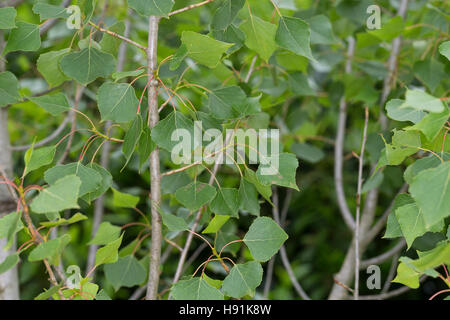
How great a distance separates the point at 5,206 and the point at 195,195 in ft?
1.16

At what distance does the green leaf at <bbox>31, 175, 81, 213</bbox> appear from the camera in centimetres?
49

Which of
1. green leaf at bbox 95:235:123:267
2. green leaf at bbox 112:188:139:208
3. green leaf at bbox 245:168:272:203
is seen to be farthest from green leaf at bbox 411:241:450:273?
green leaf at bbox 112:188:139:208

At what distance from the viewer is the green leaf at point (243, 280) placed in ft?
1.94

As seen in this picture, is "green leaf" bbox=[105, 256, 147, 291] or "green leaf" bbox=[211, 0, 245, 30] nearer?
"green leaf" bbox=[211, 0, 245, 30]

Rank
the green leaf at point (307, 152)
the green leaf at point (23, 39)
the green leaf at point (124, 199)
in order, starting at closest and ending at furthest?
the green leaf at point (23, 39), the green leaf at point (124, 199), the green leaf at point (307, 152)

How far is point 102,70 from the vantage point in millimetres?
659

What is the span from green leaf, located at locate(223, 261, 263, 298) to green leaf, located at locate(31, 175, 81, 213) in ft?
0.69

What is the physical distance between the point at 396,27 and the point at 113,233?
0.62 metres

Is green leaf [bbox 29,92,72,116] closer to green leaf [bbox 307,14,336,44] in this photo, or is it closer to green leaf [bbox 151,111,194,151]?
green leaf [bbox 151,111,194,151]

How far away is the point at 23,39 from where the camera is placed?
676 mm

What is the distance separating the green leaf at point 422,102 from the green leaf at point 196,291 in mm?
299

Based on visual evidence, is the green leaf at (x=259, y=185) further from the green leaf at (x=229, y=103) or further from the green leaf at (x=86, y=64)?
the green leaf at (x=86, y=64)

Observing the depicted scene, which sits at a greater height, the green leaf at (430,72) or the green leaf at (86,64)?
the green leaf at (86,64)

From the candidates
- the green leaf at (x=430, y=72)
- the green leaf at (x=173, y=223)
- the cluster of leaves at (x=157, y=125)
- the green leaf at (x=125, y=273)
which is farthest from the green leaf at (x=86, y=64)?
the green leaf at (x=430, y=72)
